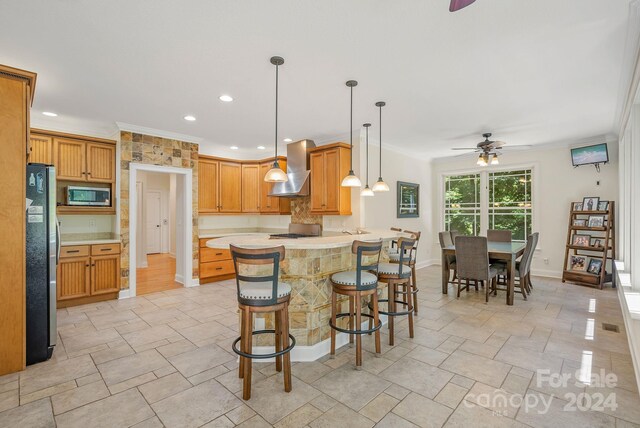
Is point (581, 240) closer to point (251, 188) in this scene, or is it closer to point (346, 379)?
point (346, 379)

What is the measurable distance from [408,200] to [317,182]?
2286 millimetres

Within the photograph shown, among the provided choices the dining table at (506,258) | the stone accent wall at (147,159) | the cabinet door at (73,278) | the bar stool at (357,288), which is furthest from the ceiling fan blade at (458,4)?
the cabinet door at (73,278)

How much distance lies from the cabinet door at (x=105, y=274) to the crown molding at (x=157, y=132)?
1957mm

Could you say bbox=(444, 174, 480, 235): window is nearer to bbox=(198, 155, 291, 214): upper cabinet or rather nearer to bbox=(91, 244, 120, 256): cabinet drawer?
bbox=(198, 155, 291, 214): upper cabinet

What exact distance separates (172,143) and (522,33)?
198 inches

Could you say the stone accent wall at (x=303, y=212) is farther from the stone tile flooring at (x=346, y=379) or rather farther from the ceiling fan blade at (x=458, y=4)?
the ceiling fan blade at (x=458, y=4)

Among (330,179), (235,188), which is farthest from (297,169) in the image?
(235,188)

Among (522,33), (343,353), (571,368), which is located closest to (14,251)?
(343,353)

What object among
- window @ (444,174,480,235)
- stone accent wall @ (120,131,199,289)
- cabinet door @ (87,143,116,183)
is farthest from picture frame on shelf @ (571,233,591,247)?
cabinet door @ (87,143,116,183)

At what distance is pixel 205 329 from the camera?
11.4ft

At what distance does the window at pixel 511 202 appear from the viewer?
20.9 feet

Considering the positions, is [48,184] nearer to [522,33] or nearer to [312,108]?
[312,108]

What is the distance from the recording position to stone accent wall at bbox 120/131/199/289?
470 cm

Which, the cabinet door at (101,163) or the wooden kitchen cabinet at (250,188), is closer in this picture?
the cabinet door at (101,163)
